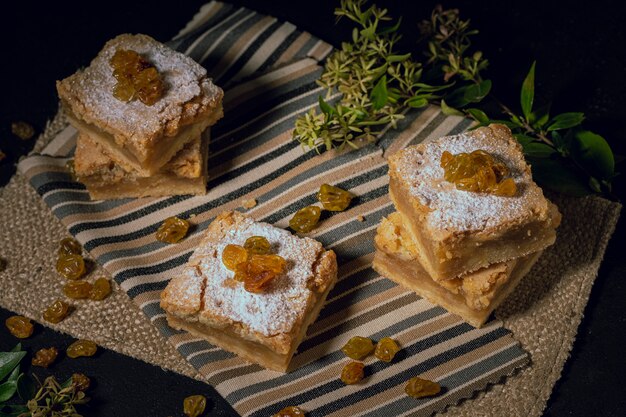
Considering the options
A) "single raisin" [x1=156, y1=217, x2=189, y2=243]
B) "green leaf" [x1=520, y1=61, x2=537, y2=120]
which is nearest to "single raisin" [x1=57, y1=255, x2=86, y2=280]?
"single raisin" [x1=156, y1=217, x2=189, y2=243]

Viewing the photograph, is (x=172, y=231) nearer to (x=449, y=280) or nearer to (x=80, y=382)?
(x=80, y=382)

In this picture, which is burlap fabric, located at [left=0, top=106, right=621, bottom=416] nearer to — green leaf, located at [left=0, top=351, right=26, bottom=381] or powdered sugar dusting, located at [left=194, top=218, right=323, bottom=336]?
green leaf, located at [left=0, top=351, right=26, bottom=381]

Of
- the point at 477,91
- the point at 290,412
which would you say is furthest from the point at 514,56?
the point at 290,412

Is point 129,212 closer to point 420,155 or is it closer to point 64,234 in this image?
point 64,234

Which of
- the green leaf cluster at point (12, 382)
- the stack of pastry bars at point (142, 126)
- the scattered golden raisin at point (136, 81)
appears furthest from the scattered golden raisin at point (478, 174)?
the green leaf cluster at point (12, 382)

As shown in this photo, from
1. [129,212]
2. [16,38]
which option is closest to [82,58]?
[16,38]

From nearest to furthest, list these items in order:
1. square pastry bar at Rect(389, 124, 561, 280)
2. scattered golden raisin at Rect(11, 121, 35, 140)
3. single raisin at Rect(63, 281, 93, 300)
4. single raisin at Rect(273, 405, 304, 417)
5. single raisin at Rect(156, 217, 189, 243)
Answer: square pastry bar at Rect(389, 124, 561, 280)
single raisin at Rect(273, 405, 304, 417)
single raisin at Rect(63, 281, 93, 300)
single raisin at Rect(156, 217, 189, 243)
scattered golden raisin at Rect(11, 121, 35, 140)
